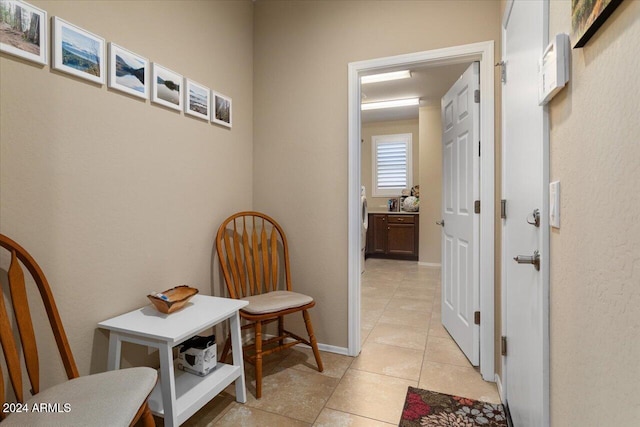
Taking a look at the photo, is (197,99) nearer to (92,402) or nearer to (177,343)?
(177,343)

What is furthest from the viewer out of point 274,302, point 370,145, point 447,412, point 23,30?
point 370,145

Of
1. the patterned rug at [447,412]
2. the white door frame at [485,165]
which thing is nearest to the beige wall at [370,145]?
the white door frame at [485,165]

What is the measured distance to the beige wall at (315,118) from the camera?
236 centimetres

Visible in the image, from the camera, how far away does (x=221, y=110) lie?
2.35m

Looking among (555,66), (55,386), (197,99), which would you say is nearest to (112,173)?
(197,99)

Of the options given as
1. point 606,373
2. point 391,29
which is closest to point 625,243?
point 606,373

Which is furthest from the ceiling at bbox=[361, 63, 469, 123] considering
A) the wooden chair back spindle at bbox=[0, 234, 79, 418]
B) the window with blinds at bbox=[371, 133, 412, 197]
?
the wooden chair back spindle at bbox=[0, 234, 79, 418]

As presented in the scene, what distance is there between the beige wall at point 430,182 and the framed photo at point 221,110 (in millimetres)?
3920

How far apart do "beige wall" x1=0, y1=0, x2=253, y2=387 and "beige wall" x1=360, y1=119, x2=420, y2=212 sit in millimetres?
4735

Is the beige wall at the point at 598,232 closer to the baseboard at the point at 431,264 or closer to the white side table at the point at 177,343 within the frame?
the white side table at the point at 177,343

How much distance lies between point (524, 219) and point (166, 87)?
199cm

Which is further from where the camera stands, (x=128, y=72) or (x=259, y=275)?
(x=259, y=275)

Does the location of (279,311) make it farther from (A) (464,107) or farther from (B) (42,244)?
(A) (464,107)

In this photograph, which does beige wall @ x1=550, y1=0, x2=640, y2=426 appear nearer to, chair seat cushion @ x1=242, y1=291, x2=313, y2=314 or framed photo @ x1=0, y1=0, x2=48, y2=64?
chair seat cushion @ x1=242, y1=291, x2=313, y2=314
